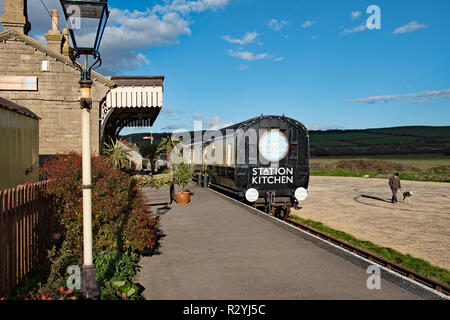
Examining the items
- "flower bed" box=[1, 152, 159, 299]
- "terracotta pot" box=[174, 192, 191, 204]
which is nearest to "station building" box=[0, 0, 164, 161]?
"terracotta pot" box=[174, 192, 191, 204]

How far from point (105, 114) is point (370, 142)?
9156 cm

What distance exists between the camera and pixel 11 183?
369 inches

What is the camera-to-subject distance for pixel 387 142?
94812mm

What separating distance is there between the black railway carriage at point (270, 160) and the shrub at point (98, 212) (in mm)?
6476

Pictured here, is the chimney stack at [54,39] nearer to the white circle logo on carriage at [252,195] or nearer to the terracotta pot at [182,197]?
the terracotta pot at [182,197]

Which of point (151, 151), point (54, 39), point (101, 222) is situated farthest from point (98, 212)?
point (151, 151)

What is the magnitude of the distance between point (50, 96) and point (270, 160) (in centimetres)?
1062

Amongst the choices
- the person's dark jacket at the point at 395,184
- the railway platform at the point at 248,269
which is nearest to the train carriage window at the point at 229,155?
the railway platform at the point at 248,269

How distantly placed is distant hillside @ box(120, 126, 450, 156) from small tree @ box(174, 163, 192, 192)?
4188 cm

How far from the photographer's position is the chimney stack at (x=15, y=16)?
1625cm

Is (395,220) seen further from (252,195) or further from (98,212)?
(98,212)

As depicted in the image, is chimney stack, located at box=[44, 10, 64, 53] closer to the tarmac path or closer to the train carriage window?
the train carriage window
